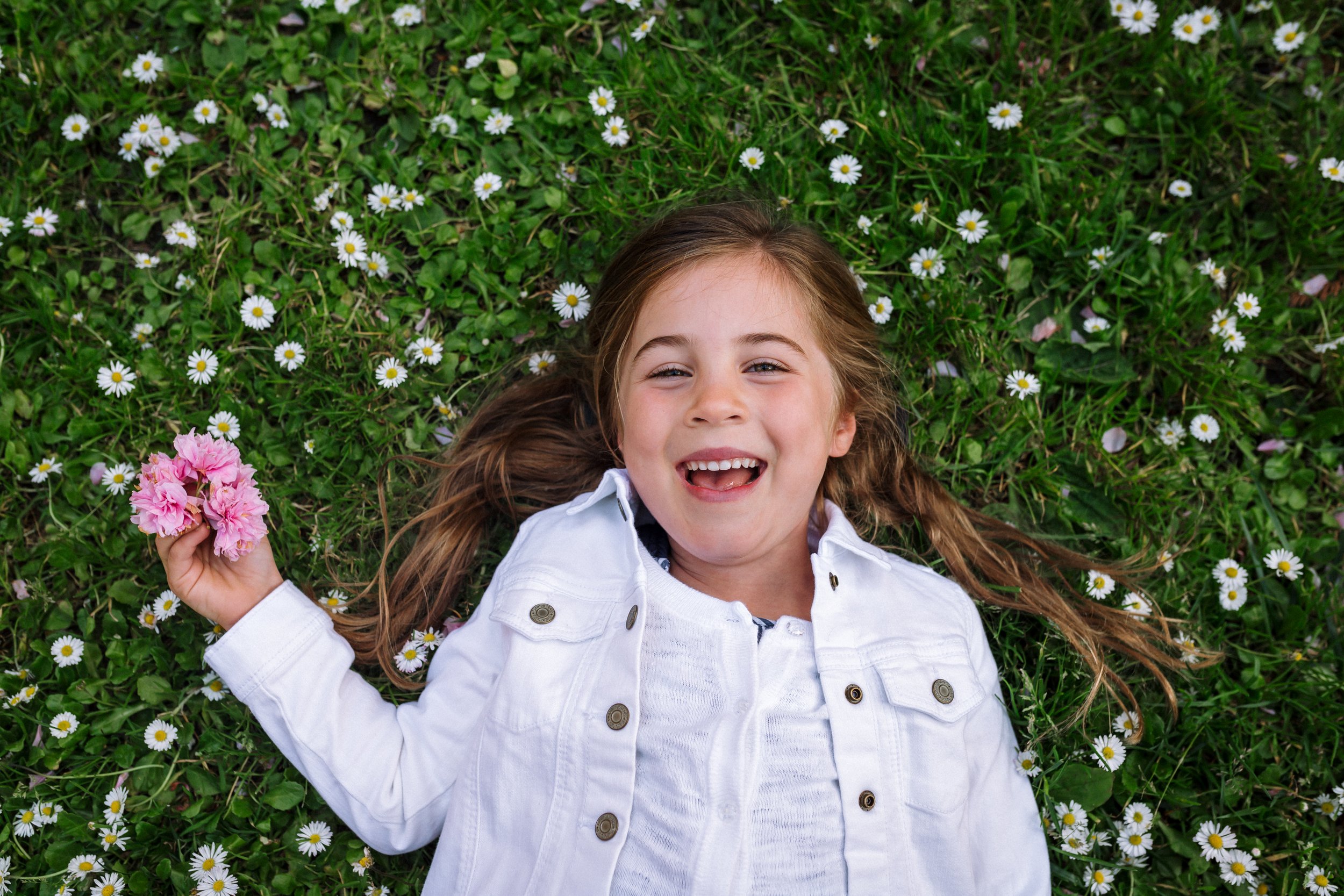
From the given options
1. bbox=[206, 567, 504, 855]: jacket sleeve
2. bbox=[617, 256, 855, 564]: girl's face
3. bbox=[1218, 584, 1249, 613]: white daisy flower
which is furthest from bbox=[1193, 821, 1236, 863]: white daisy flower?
bbox=[206, 567, 504, 855]: jacket sleeve

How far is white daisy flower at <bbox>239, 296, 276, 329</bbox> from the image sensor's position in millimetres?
2795

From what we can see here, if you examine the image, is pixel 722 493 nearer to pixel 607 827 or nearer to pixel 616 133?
pixel 607 827

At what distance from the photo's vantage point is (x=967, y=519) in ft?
8.80

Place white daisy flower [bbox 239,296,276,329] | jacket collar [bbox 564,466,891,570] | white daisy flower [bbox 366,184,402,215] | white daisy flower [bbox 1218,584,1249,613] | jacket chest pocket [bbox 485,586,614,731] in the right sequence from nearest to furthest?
1. jacket chest pocket [bbox 485,586,614,731]
2. jacket collar [bbox 564,466,891,570]
3. white daisy flower [bbox 1218,584,1249,613]
4. white daisy flower [bbox 239,296,276,329]
5. white daisy flower [bbox 366,184,402,215]

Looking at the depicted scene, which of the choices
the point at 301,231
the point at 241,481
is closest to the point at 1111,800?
the point at 241,481

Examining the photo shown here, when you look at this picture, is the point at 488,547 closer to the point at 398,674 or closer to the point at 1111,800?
the point at 398,674

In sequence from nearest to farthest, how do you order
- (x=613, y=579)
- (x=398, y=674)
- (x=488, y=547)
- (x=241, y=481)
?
(x=241, y=481)
(x=613, y=579)
(x=398, y=674)
(x=488, y=547)

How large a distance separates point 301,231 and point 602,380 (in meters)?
1.19

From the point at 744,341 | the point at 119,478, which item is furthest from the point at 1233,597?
the point at 119,478

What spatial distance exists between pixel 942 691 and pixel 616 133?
190cm

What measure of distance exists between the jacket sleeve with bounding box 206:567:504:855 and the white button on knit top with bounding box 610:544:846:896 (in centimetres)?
46

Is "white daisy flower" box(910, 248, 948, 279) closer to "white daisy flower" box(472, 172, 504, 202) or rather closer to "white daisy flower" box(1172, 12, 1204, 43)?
"white daisy flower" box(1172, 12, 1204, 43)

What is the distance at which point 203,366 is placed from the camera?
2.78 meters

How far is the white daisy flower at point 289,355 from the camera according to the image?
2.79m
